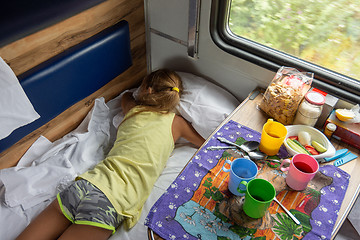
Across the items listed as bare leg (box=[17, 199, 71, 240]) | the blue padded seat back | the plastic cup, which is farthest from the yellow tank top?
the plastic cup

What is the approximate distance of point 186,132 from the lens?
1771 mm

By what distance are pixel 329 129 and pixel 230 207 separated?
24.0 inches

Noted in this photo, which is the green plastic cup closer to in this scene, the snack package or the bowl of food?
the bowl of food

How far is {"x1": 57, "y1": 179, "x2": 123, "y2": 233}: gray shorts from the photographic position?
1.31 metres

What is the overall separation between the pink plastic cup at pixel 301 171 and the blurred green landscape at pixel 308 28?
1.98 ft

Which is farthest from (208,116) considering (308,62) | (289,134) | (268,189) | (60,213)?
(60,213)

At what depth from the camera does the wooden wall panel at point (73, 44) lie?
1.43 meters

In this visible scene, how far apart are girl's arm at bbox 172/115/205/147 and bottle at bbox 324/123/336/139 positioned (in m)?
0.64

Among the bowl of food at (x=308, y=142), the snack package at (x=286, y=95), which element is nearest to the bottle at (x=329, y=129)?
the bowl of food at (x=308, y=142)

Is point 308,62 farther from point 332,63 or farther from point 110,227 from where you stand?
point 110,227

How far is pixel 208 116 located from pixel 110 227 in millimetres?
776

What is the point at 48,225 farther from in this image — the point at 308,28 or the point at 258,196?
the point at 308,28

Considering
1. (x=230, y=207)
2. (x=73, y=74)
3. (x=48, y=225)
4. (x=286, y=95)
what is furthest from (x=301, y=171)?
(x=73, y=74)

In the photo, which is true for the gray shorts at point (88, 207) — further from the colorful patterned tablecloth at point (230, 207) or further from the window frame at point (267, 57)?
the window frame at point (267, 57)
